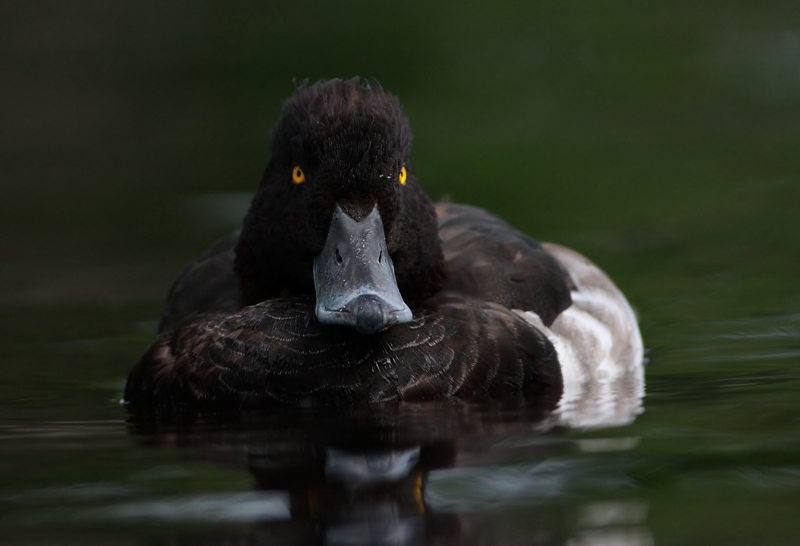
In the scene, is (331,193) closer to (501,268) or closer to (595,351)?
(501,268)

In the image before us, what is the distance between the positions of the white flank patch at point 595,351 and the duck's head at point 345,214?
30.0 inches

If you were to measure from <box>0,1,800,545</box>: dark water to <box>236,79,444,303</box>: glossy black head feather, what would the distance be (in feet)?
2.52

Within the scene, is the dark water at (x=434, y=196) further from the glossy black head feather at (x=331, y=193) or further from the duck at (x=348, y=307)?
the glossy black head feather at (x=331, y=193)

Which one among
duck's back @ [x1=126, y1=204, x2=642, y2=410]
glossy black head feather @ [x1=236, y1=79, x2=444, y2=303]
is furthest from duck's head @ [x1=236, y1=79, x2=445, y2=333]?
duck's back @ [x1=126, y1=204, x2=642, y2=410]

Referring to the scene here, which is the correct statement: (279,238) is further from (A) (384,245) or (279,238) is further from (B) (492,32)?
(B) (492,32)

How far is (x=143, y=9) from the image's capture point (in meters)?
16.5

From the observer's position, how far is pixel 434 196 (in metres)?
10.2

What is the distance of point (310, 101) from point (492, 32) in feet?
31.2

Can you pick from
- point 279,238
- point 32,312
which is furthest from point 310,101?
point 32,312

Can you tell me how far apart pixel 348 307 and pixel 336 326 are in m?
0.42

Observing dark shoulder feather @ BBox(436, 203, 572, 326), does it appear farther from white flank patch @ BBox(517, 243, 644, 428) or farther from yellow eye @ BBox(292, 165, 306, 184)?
yellow eye @ BBox(292, 165, 306, 184)

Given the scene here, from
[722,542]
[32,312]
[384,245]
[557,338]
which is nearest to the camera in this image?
[722,542]

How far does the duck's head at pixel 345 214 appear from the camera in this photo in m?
5.11

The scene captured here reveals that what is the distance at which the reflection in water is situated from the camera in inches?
142
